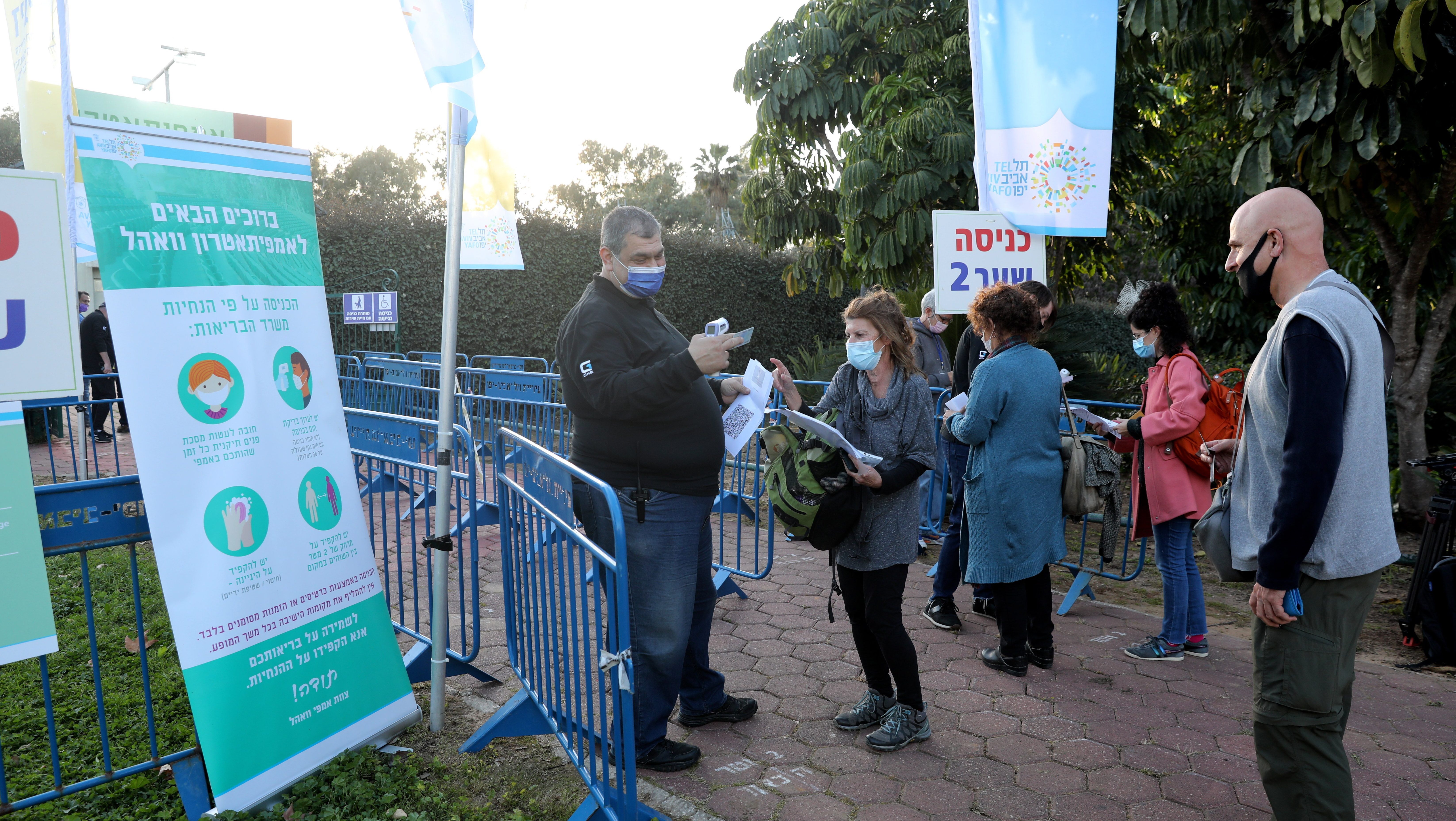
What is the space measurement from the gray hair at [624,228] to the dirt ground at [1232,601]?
364 cm

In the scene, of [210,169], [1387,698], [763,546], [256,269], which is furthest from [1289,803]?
[763,546]

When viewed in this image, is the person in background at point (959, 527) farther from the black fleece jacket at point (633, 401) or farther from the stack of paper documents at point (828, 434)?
the black fleece jacket at point (633, 401)

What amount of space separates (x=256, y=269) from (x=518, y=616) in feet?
5.23

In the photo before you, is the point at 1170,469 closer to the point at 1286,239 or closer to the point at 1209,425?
the point at 1209,425

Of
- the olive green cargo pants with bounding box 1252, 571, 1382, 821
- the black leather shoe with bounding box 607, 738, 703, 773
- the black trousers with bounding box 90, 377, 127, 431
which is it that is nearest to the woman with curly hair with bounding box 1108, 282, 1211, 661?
the olive green cargo pants with bounding box 1252, 571, 1382, 821

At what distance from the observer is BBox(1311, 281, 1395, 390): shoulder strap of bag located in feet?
7.49

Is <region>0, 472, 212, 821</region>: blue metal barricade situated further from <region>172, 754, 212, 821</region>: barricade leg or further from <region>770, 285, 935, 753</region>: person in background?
<region>770, 285, 935, 753</region>: person in background

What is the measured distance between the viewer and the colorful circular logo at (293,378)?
10.0ft

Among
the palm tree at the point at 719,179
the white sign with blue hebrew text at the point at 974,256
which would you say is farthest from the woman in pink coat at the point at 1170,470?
the palm tree at the point at 719,179

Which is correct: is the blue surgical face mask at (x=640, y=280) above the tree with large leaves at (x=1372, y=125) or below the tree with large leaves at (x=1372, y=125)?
below

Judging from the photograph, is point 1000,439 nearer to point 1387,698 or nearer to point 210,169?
point 1387,698

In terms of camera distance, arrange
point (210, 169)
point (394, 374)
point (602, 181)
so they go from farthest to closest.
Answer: point (602, 181) → point (394, 374) → point (210, 169)

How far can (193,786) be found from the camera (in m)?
2.92

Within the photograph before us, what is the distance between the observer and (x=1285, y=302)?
94.9 inches
